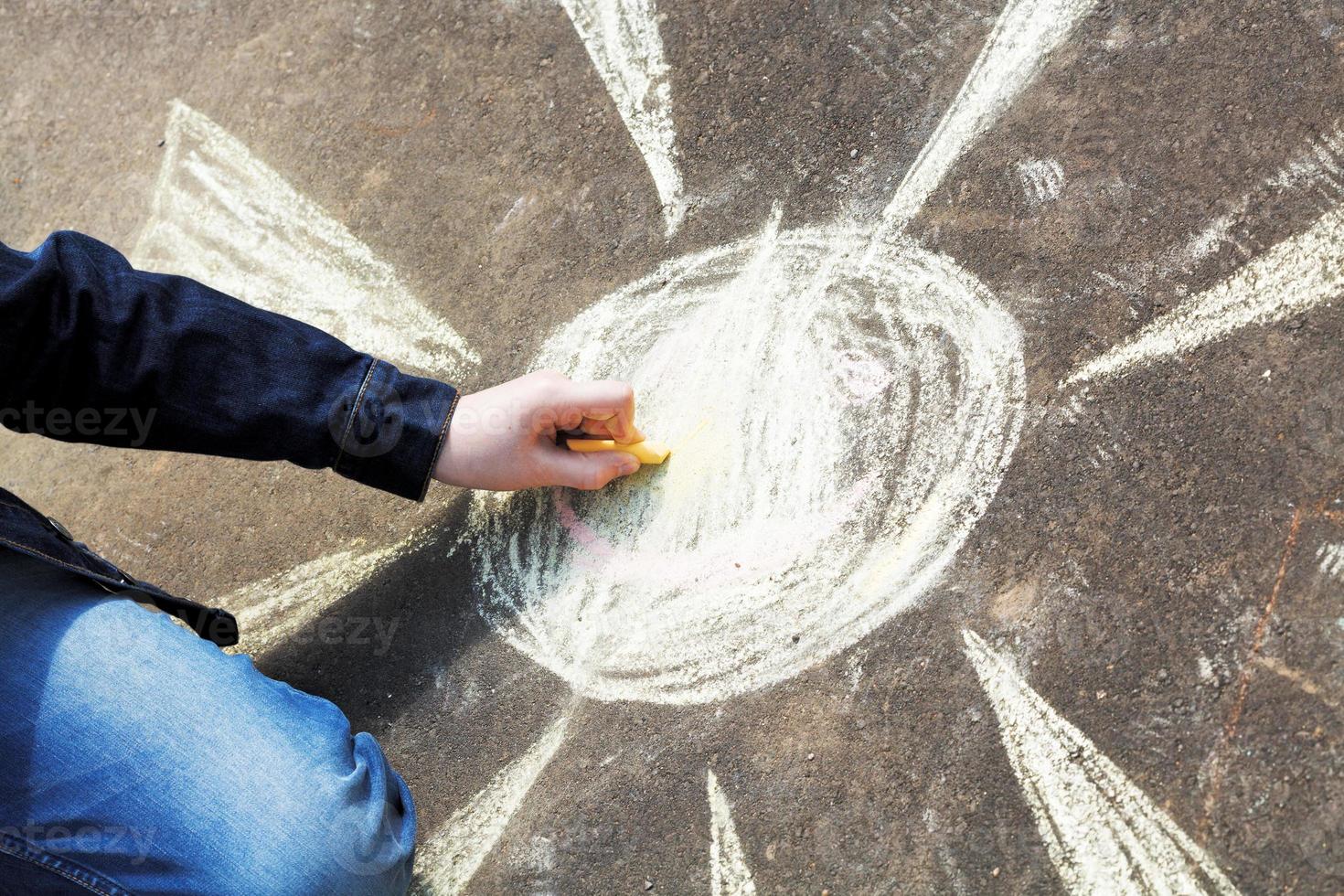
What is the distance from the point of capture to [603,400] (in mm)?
1674

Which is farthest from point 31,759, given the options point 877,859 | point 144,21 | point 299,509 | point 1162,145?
point 1162,145

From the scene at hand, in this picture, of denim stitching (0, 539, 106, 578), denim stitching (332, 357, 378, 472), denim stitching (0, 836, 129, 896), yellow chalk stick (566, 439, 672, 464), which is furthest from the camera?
yellow chalk stick (566, 439, 672, 464)

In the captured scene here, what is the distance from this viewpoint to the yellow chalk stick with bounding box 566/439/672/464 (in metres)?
1.76

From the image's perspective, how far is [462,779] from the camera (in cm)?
175

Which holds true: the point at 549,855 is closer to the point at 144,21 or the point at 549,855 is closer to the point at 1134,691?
the point at 1134,691

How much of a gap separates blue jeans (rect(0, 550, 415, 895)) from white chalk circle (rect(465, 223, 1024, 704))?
411mm

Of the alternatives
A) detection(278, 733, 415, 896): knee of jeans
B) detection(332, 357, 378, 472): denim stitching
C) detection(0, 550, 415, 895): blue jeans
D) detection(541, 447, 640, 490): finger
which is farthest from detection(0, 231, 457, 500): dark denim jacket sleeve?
detection(278, 733, 415, 896): knee of jeans

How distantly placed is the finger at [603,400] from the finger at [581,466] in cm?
7

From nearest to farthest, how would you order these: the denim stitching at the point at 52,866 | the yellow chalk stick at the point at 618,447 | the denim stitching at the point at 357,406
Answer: the denim stitching at the point at 52,866
the denim stitching at the point at 357,406
the yellow chalk stick at the point at 618,447

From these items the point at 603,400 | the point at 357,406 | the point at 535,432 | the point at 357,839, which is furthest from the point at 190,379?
the point at 357,839

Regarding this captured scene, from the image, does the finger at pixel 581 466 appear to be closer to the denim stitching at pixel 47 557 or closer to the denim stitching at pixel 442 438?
the denim stitching at pixel 442 438

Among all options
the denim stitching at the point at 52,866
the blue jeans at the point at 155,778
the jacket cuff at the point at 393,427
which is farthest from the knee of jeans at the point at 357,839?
the jacket cuff at the point at 393,427

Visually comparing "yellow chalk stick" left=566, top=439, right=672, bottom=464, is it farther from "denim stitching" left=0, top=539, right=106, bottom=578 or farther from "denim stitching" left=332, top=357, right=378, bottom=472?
"denim stitching" left=0, top=539, right=106, bottom=578

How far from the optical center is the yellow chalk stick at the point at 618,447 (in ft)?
5.79
